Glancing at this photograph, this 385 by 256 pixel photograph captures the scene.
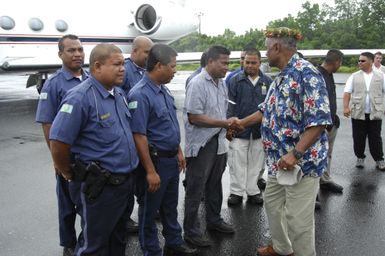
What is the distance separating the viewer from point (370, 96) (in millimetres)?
6816

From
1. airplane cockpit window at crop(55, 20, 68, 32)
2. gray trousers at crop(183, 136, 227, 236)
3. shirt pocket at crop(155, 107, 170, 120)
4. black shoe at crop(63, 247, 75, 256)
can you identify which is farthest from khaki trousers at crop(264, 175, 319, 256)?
airplane cockpit window at crop(55, 20, 68, 32)

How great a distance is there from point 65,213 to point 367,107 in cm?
501

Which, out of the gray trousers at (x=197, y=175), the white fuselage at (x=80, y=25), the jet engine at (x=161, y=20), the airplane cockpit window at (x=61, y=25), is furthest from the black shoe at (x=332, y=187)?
the jet engine at (x=161, y=20)

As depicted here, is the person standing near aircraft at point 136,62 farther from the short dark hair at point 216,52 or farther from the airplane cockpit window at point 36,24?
the airplane cockpit window at point 36,24

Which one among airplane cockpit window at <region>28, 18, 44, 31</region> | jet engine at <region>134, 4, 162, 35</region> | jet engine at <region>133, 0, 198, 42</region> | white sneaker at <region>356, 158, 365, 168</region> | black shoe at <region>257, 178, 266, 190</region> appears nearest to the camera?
black shoe at <region>257, 178, 266, 190</region>

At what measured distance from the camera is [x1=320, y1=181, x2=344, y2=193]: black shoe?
5766 mm

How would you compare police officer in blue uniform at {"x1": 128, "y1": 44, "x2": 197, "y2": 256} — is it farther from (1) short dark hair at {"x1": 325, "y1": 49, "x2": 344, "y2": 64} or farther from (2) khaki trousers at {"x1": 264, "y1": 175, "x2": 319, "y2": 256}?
(1) short dark hair at {"x1": 325, "y1": 49, "x2": 344, "y2": 64}

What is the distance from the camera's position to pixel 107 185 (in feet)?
9.61

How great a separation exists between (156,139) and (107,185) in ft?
2.59

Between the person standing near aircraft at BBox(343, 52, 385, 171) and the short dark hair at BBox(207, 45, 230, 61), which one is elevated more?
the short dark hair at BBox(207, 45, 230, 61)

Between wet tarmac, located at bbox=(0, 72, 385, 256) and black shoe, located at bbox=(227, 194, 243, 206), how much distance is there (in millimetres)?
77

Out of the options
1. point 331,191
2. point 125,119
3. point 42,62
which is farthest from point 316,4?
point 125,119

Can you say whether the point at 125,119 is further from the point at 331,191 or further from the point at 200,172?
the point at 331,191

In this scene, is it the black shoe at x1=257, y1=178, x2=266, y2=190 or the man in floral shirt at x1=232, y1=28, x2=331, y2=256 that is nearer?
the man in floral shirt at x1=232, y1=28, x2=331, y2=256
